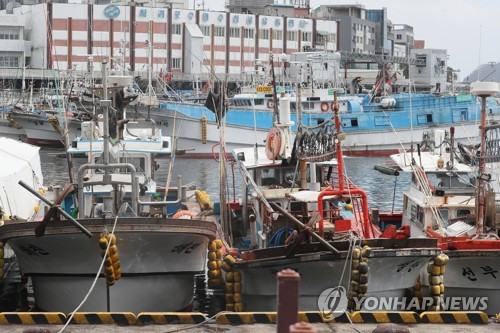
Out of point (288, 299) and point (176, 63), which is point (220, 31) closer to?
point (176, 63)

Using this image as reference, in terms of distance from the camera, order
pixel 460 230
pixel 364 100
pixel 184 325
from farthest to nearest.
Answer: pixel 364 100 → pixel 460 230 → pixel 184 325

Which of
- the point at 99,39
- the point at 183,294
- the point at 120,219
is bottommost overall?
the point at 183,294

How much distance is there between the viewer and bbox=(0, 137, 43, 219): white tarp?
22.7 metres

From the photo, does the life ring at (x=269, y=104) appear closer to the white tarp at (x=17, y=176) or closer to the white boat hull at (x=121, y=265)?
the white tarp at (x=17, y=176)

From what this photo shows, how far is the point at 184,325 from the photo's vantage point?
15.0 meters

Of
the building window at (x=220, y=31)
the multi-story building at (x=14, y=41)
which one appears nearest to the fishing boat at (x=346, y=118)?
the multi-story building at (x=14, y=41)

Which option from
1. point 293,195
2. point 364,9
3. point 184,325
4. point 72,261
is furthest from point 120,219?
point 364,9

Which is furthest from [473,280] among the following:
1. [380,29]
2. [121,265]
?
[380,29]

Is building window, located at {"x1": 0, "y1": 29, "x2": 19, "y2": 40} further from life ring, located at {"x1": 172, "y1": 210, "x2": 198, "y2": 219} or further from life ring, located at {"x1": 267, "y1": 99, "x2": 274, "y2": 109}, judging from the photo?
life ring, located at {"x1": 172, "y1": 210, "x2": 198, "y2": 219}

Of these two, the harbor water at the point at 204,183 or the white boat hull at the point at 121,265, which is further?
the harbor water at the point at 204,183

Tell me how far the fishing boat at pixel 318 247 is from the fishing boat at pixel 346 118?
36.9 m

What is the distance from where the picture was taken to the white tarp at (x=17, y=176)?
74.6ft

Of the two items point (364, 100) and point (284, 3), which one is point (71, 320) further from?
point (284, 3)

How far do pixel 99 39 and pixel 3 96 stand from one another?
16078 mm
